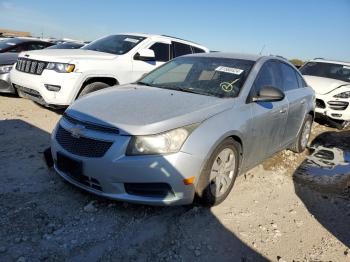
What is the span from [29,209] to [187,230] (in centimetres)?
148

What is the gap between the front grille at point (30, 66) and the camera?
6.68 m

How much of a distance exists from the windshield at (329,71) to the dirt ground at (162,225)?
6.10 m

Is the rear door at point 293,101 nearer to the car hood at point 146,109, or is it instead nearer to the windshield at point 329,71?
the car hood at point 146,109

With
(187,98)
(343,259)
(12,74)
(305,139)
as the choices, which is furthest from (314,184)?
(12,74)

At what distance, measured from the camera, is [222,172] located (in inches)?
154

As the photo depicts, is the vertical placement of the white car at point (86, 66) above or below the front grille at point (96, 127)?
below

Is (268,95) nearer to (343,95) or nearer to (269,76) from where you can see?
(269,76)

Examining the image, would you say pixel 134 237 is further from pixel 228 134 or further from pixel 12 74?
pixel 12 74

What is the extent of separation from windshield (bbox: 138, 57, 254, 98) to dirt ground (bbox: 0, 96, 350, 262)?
4.06 feet

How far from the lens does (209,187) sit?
3715 mm

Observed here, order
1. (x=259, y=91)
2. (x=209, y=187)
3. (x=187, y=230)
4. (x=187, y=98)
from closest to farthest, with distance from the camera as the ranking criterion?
1. (x=187, y=230)
2. (x=209, y=187)
3. (x=187, y=98)
4. (x=259, y=91)

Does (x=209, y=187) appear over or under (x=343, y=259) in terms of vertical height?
over

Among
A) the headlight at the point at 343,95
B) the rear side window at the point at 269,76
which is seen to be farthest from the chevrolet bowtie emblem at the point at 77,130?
the headlight at the point at 343,95

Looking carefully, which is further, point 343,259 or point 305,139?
point 305,139
